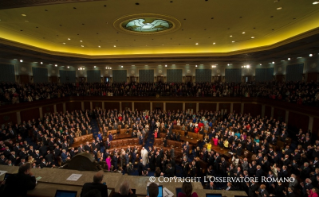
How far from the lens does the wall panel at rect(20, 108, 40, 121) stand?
16250 mm

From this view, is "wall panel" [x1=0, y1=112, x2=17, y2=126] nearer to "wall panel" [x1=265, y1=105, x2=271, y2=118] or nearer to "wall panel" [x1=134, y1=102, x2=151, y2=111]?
"wall panel" [x1=134, y1=102, x2=151, y2=111]

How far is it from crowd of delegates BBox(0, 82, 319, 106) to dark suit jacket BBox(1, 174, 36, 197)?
1689 centimetres

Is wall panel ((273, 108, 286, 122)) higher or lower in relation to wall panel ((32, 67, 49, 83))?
lower

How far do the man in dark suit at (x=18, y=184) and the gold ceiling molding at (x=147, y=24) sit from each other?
386 inches

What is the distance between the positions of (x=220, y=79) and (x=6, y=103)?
25.8 m

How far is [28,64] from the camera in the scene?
2156 cm

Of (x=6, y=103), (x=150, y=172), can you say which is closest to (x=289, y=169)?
(x=150, y=172)

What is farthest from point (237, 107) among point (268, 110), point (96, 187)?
point (96, 187)

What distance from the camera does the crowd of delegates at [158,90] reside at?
616 inches

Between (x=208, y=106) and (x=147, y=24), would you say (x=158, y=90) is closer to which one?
(x=208, y=106)

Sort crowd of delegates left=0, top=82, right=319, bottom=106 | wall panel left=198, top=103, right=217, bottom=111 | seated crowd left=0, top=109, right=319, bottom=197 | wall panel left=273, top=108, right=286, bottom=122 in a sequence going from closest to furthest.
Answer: seated crowd left=0, top=109, right=319, bottom=197 < crowd of delegates left=0, top=82, right=319, bottom=106 < wall panel left=273, top=108, right=286, bottom=122 < wall panel left=198, top=103, right=217, bottom=111

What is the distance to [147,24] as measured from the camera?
39.9ft

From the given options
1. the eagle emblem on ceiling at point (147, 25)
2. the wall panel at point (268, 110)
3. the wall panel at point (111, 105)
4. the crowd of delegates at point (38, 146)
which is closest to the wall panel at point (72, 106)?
the wall panel at point (111, 105)

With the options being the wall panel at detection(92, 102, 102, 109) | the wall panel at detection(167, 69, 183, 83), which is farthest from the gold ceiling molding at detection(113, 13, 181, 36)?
the wall panel at detection(167, 69, 183, 83)
